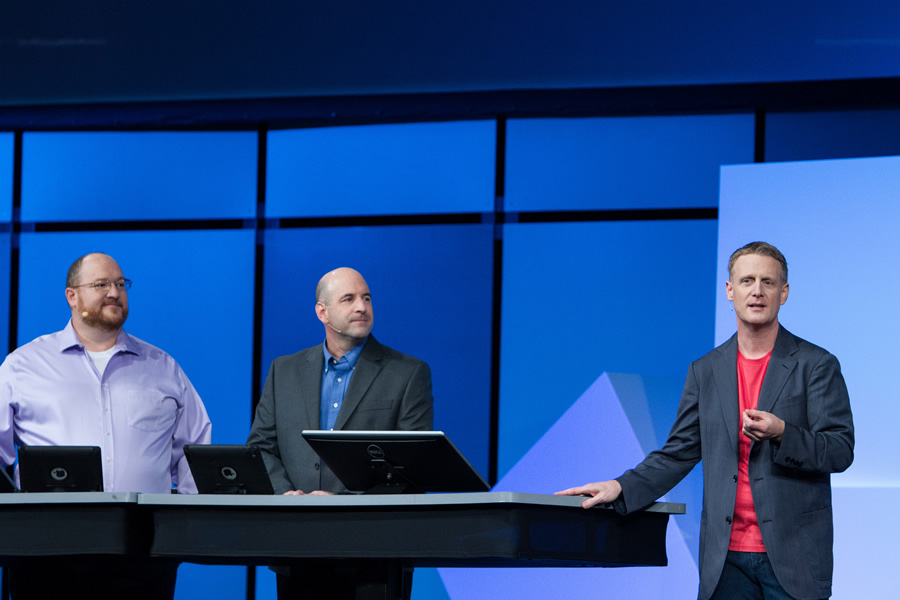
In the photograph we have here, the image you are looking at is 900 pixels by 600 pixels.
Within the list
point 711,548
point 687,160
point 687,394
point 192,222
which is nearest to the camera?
point 711,548

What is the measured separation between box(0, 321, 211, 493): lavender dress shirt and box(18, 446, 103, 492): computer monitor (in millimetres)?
925

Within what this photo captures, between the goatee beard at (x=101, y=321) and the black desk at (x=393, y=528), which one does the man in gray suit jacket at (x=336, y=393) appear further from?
the black desk at (x=393, y=528)

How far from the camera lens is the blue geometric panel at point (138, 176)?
5883 millimetres

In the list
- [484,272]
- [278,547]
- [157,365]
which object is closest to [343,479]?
[278,547]

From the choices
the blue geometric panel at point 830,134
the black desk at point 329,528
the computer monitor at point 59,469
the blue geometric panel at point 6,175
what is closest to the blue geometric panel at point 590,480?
the blue geometric panel at point 830,134

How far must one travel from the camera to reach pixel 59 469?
2.44m

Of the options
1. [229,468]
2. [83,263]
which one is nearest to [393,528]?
[229,468]

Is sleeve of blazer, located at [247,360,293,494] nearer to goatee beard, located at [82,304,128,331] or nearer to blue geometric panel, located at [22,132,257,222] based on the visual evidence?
goatee beard, located at [82,304,128,331]

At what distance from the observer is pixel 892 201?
4.28 metres

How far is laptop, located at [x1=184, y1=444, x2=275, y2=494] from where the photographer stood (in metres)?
2.44

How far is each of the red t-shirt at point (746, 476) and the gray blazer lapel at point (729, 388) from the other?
0.5 inches

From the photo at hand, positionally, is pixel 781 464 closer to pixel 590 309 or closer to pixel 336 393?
pixel 336 393

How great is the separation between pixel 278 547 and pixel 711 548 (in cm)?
104

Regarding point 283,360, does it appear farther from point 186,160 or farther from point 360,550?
point 186,160
